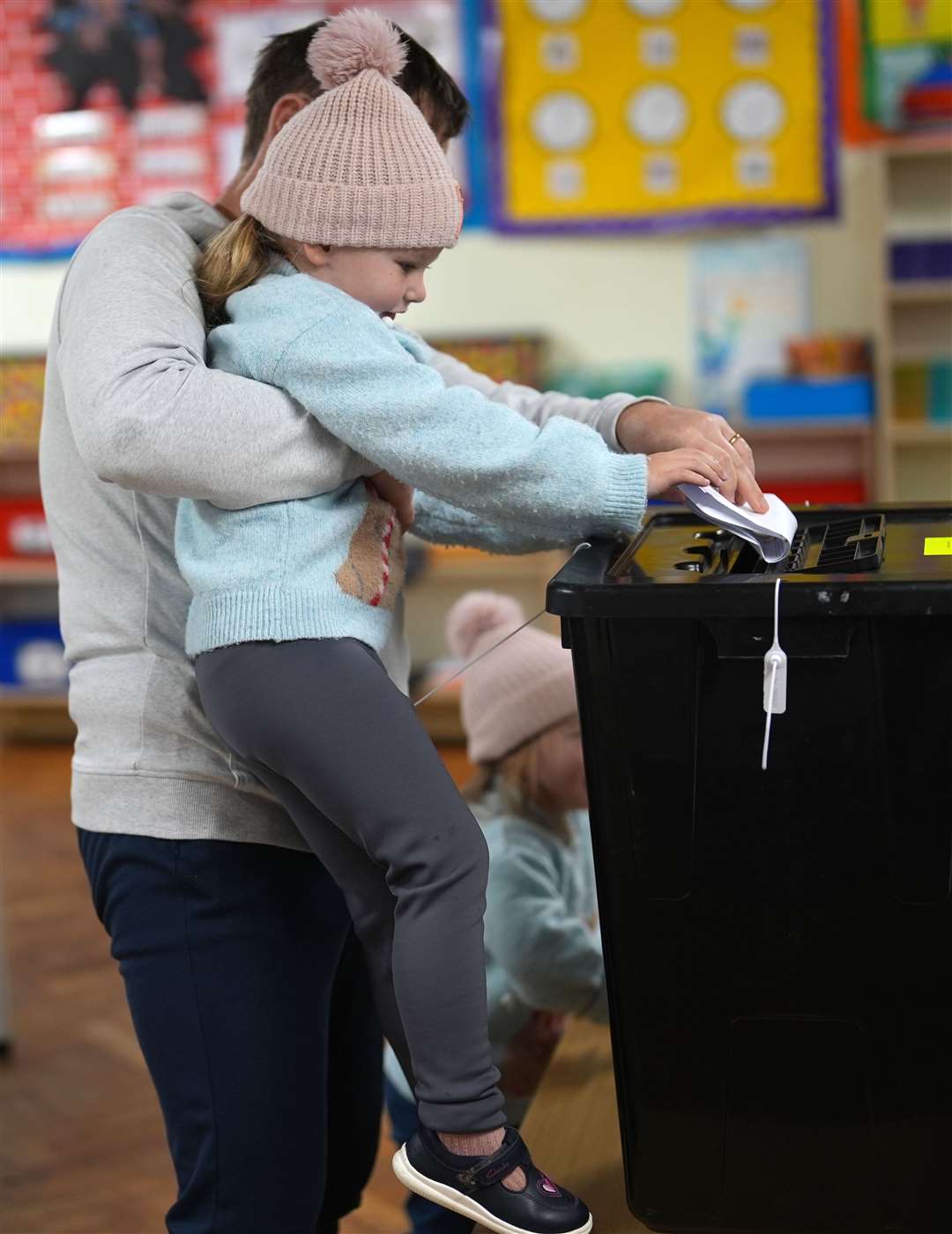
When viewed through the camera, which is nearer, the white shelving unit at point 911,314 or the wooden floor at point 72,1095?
the wooden floor at point 72,1095

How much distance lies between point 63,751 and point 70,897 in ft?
5.47

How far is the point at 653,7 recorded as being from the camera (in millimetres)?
5012

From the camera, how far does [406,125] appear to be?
1.21 metres

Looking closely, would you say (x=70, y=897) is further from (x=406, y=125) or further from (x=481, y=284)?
(x=406, y=125)

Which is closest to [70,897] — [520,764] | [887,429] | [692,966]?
[520,764]

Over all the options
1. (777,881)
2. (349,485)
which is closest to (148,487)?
(349,485)

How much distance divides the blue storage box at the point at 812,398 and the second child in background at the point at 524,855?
3086 mm

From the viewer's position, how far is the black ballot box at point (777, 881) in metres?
1.06

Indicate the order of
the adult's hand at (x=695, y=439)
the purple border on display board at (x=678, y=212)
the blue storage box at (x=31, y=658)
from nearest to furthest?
the adult's hand at (x=695, y=439) < the purple border on display board at (x=678, y=212) < the blue storage box at (x=31, y=658)

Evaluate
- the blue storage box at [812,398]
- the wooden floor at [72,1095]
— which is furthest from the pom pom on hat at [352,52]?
the blue storage box at [812,398]

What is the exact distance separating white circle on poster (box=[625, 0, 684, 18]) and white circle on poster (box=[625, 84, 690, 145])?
0.73 ft

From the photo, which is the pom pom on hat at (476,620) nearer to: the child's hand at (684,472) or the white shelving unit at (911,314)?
the child's hand at (684,472)

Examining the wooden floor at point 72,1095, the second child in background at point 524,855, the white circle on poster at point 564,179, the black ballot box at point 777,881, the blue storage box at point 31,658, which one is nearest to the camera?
the black ballot box at point 777,881

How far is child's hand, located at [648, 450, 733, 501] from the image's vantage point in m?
1.14
